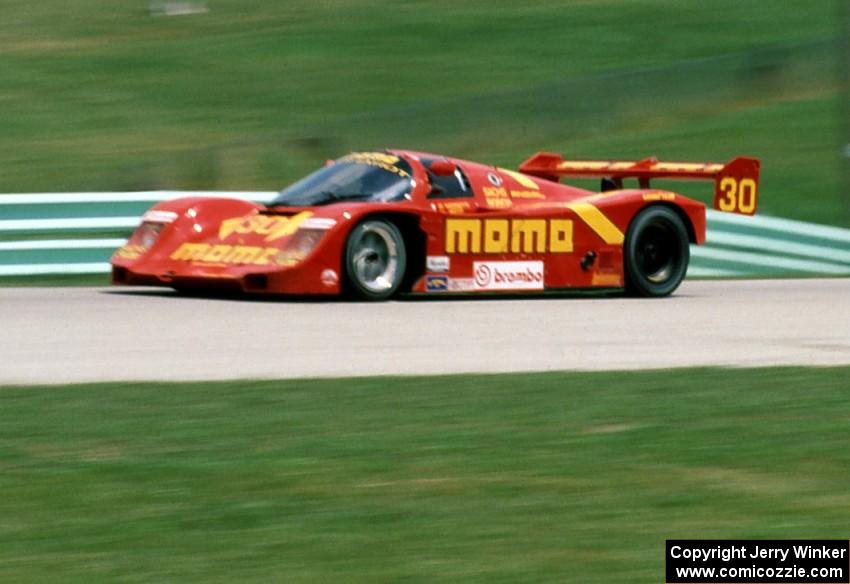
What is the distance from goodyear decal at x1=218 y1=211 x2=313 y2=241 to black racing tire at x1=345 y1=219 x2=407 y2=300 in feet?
1.34

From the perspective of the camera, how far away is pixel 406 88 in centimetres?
2634

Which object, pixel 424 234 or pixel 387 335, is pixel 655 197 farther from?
pixel 387 335

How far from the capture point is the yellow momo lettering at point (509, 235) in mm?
12695

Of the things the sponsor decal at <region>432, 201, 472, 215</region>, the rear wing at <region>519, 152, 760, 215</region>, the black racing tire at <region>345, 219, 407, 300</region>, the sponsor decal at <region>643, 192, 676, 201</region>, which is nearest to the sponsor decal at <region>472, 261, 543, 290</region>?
the sponsor decal at <region>432, 201, 472, 215</region>

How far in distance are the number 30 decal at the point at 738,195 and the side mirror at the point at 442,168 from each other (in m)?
2.24

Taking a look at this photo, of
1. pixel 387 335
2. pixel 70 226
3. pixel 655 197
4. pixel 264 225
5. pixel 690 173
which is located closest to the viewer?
pixel 387 335

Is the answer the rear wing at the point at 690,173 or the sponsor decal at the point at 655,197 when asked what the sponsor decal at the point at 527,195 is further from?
the rear wing at the point at 690,173

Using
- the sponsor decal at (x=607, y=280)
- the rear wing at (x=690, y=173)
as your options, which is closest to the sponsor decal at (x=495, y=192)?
the sponsor decal at (x=607, y=280)

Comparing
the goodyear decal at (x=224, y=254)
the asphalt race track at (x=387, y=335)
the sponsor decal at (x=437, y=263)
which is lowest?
the asphalt race track at (x=387, y=335)

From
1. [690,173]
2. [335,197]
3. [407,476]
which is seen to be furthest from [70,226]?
[407,476]

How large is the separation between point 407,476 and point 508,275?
24.2 ft

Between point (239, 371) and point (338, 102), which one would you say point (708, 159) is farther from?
point (239, 371)

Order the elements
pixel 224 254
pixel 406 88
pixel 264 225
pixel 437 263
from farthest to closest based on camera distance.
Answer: pixel 406 88 < pixel 437 263 < pixel 264 225 < pixel 224 254

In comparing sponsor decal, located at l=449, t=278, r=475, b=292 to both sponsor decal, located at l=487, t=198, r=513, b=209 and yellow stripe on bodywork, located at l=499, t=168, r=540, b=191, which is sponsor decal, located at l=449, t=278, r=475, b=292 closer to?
sponsor decal, located at l=487, t=198, r=513, b=209
